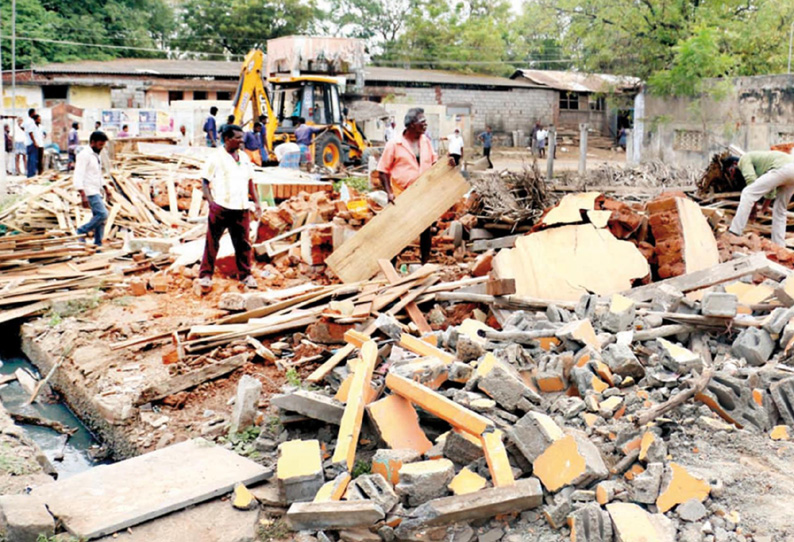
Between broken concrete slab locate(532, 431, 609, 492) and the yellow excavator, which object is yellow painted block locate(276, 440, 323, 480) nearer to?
broken concrete slab locate(532, 431, 609, 492)

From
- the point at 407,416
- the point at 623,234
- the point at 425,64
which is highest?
the point at 425,64

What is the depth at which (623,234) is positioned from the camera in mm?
6914

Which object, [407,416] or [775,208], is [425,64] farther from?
[407,416]

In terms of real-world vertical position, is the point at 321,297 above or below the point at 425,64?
below

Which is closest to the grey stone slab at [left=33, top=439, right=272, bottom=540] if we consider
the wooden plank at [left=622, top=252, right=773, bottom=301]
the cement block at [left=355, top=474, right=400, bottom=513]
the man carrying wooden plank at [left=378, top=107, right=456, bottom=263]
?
the cement block at [left=355, top=474, right=400, bottom=513]

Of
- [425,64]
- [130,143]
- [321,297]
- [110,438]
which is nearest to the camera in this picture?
[110,438]

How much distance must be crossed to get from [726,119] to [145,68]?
22509 mm

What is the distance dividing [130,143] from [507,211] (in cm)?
1157

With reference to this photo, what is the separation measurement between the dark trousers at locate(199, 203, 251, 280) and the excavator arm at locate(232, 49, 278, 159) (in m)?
11.4

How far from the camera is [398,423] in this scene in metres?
4.30

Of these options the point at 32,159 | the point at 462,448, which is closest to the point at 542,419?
the point at 462,448

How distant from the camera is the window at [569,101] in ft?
128

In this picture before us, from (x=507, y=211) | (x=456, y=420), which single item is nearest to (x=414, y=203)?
(x=507, y=211)

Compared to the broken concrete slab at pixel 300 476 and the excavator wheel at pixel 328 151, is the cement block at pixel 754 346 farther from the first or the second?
the excavator wheel at pixel 328 151
